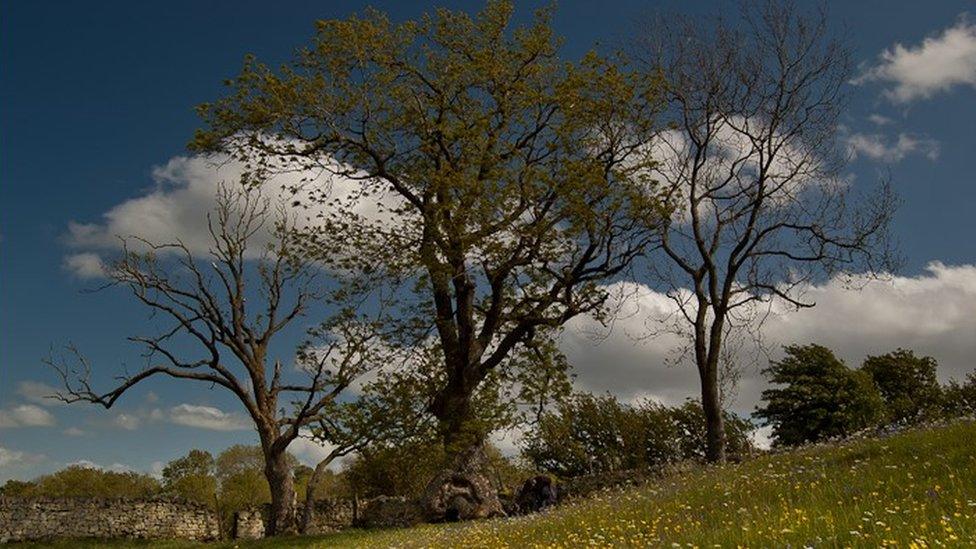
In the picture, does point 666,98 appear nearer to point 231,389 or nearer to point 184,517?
point 231,389

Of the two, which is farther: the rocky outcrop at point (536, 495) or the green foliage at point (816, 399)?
the green foliage at point (816, 399)

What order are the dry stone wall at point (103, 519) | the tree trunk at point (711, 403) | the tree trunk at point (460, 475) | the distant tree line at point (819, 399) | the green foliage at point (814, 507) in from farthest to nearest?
the distant tree line at point (819, 399)
the dry stone wall at point (103, 519)
the tree trunk at point (711, 403)
the tree trunk at point (460, 475)
the green foliage at point (814, 507)

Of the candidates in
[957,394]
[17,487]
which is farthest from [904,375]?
[17,487]

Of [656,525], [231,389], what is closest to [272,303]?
[231,389]

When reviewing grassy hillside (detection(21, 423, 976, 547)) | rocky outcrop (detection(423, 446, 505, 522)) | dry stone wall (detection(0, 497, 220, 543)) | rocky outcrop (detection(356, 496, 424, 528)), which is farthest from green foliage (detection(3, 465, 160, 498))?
grassy hillside (detection(21, 423, 976, 547))

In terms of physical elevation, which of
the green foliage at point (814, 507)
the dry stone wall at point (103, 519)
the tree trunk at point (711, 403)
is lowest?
the green foliage at point (814, 507)

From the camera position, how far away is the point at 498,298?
27.4 metres

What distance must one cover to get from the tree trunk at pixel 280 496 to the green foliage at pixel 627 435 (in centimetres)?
1447

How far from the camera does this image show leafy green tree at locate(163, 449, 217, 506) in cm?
7494

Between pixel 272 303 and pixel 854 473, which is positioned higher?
pixel 272 303

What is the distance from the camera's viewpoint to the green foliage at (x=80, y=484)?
7481 cm

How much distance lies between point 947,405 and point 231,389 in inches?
1666

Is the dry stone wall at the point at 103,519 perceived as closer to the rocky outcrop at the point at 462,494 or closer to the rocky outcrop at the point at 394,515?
the rocky outcrop at the point at 394,515

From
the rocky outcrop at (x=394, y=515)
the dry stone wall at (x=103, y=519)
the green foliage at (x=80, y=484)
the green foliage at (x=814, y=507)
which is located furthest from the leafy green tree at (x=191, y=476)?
the green foliage at (x=814, y=507)
